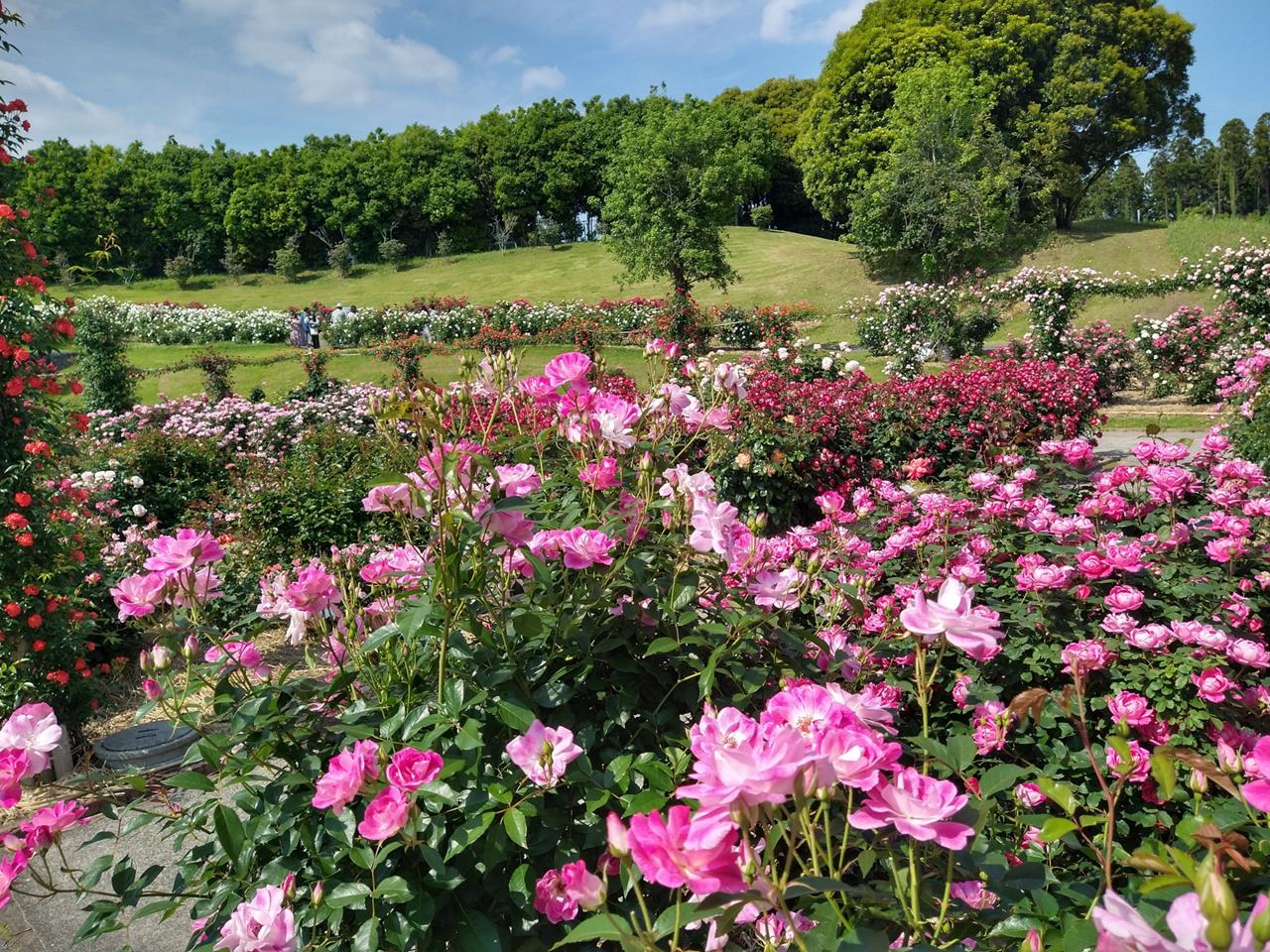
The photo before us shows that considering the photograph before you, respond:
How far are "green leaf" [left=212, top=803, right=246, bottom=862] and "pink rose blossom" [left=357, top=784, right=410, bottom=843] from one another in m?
0.32

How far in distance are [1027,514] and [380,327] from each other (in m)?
18.3

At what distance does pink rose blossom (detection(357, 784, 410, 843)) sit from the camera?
2.92ft

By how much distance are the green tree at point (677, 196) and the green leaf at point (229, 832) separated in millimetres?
16417

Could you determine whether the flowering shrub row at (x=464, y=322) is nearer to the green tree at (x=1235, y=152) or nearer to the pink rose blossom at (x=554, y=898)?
the pink rose blossom at (x=554, y=898)

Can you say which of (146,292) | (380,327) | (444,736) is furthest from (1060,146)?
(146,292)

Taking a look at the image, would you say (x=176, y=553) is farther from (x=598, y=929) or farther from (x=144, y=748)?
(x=144, y=748)

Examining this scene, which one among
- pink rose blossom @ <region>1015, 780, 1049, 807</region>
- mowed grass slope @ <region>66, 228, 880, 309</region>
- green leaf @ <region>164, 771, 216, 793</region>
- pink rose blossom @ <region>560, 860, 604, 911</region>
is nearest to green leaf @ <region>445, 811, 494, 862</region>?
pink rose blossom @ <region>560, 860, 604, 911</region>

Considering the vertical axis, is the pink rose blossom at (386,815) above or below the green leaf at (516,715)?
below

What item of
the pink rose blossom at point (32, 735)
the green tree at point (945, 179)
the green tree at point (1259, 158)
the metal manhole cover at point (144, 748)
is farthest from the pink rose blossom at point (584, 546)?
the green tree at point (1259, 158)

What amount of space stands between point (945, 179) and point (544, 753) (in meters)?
19.3

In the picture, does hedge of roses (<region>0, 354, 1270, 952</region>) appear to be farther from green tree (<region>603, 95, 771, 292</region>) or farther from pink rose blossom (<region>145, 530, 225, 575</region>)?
green tree (<region>603, 95, 771, 292</region>)

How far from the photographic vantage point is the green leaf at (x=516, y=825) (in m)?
0.96

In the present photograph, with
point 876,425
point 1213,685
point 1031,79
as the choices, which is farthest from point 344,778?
point 1031,79

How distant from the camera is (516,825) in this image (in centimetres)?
97
